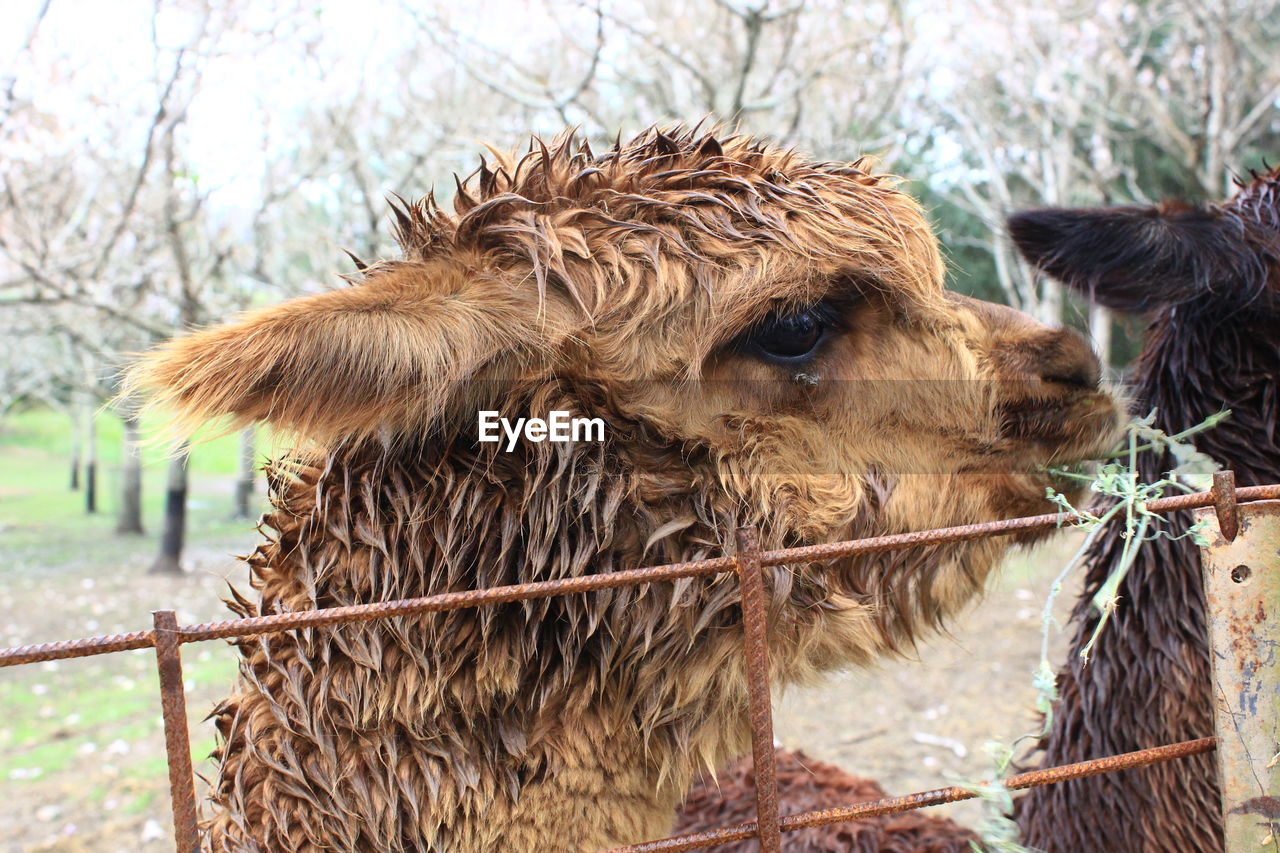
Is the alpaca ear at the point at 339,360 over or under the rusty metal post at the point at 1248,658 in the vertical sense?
over

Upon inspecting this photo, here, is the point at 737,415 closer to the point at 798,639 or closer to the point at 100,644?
the point at 798,639

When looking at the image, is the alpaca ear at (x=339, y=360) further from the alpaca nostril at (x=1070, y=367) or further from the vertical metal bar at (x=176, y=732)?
the alpaca nostril at (x=1070, y=367)

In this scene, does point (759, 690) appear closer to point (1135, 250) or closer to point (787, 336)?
point (787, 336)

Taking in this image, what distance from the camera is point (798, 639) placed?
158 centimetres

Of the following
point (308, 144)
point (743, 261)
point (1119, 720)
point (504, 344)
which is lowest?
point (1119, 720)

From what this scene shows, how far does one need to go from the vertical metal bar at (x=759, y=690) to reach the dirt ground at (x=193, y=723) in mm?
991

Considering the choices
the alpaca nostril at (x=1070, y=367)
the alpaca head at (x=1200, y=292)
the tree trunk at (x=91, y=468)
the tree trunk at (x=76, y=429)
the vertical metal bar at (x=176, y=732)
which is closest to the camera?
the vertical metal bar at (x=176, y=732)

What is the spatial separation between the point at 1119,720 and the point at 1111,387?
0.80 m

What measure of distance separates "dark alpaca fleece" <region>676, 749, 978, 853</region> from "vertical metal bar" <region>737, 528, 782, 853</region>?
1052 mm

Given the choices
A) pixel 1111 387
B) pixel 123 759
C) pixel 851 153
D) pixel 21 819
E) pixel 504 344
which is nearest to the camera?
pixel 504 344

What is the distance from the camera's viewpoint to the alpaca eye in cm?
159

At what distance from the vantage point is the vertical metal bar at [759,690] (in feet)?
3.94

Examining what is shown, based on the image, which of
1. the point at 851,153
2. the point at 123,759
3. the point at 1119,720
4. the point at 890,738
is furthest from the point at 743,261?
the point at 851,153

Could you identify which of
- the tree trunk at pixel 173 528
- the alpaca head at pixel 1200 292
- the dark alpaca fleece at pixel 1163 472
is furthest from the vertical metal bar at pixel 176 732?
the tree trunk at pixel 173 528
